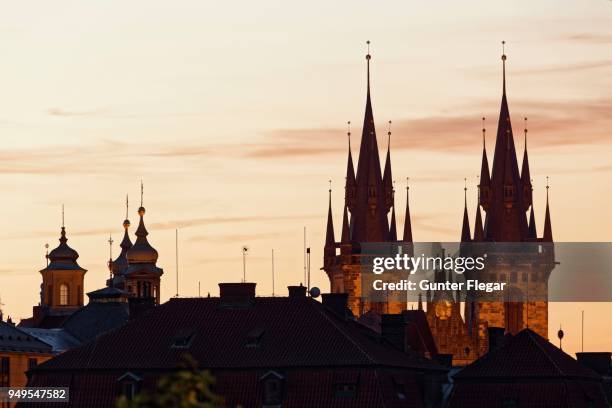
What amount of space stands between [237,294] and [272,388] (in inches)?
364

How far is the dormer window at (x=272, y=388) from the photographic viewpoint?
119 m

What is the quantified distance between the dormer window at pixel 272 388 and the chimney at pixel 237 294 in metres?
8.26

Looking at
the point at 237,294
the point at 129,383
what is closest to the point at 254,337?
the point at 237,294

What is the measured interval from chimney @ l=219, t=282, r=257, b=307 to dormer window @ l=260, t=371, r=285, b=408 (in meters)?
8.26

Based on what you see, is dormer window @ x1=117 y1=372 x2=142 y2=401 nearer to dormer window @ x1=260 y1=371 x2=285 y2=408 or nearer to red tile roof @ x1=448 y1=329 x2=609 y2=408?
dormer window @ x1=260 y1=371 x2=285 y2=408

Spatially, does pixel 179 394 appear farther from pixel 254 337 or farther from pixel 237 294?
pixel 237 294

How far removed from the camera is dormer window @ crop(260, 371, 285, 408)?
4675 inches

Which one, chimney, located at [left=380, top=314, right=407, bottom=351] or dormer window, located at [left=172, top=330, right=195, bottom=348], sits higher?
chimney, located at [left=380, top=314, right=407, bottom=351]

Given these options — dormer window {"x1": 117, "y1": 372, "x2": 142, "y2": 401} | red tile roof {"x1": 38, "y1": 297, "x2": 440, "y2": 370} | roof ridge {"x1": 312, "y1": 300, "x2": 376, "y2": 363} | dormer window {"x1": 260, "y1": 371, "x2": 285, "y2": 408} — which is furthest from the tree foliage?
dormer window {"x1": 117, "y1": 372, "x2": 142, "y2": 401}

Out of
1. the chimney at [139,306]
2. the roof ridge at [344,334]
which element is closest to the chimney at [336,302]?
the roof ridge at [344,334]

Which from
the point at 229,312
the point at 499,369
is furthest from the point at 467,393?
the point at 229,312

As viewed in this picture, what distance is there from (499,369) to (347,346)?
9317 millimetres

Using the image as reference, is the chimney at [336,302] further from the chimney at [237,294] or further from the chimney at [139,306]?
the chimney at [139,306]

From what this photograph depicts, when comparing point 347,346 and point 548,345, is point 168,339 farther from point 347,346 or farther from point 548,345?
point 548,345
